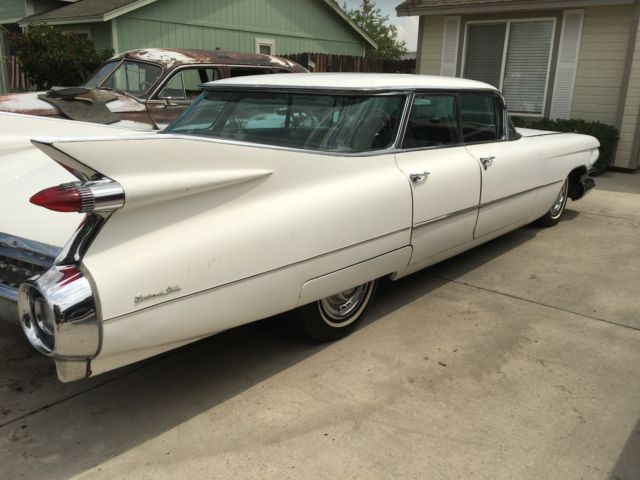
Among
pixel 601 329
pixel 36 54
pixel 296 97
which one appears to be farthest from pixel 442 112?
pixel 36 54

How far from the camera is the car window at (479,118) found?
4.25 m

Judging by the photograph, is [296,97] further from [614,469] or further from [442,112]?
[614,469]

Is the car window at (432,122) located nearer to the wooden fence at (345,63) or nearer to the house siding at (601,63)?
the house siding at (601,63)

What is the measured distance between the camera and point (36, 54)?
1251 centimetres

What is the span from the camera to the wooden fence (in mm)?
15570

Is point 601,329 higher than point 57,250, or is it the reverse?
point 57,250

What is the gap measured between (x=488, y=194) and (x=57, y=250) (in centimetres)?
294

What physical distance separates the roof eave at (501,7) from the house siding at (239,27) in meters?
7.04

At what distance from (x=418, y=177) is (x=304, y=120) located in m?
0.78

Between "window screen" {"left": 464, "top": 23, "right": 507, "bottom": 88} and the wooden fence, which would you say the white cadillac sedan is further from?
the wooden fence

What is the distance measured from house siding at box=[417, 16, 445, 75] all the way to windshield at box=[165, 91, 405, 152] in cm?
848

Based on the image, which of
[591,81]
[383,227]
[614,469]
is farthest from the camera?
[591,81]

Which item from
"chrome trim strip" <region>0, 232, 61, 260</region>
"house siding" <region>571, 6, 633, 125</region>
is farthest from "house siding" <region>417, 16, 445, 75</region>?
"chrome trim strip" <region>0, 232, 61, 260</region>

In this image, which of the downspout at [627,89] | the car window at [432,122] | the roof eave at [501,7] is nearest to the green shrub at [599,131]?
the downspout at [627,89]
